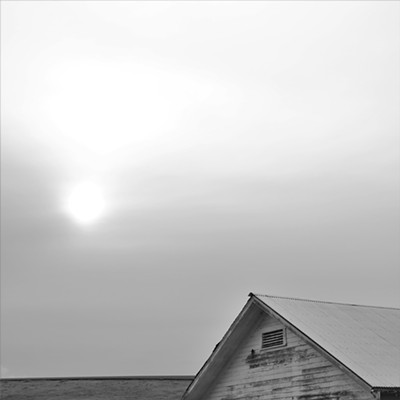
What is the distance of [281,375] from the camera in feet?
80.4

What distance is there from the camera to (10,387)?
3962 cm

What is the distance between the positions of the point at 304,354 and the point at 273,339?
74.6 inches

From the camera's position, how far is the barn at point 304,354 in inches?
854

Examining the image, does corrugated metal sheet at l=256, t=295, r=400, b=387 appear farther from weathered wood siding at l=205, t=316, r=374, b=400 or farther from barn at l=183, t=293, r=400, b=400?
weathered wood siding at l=205, t=316, r=374, b=400

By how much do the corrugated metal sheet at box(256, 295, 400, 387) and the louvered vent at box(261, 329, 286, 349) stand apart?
759 mm

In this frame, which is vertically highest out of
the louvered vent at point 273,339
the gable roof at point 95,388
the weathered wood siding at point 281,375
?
the gable roof at point 95,388

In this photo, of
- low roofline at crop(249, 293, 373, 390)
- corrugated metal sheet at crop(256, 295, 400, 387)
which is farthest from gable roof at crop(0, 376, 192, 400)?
low roofline at crop(249, 293, 373, 390)

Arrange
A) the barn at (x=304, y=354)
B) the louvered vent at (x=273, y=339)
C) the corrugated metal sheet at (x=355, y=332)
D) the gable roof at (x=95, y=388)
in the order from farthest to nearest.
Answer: the gable roof at (x=95, y=388) → the louvered vent at (x=273, y=339) → the barn at (x=304, y=354) → the corrugated metal sheet at (x=355, y=332)

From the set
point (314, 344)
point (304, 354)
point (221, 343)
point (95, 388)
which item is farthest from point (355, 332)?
point (95, 388)

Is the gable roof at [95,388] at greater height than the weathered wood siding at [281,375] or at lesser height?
greater

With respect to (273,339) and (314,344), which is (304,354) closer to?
(314,344)

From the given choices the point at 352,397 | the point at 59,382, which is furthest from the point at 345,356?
the point at 59,382

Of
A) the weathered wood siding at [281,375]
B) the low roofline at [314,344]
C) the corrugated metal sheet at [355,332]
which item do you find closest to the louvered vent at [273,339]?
the weathered wood siding at [281,375]

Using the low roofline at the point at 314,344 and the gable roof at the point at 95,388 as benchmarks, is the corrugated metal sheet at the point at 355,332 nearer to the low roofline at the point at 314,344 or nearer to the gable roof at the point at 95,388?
the low roofline at the point at 314,344
